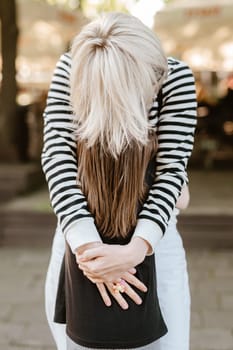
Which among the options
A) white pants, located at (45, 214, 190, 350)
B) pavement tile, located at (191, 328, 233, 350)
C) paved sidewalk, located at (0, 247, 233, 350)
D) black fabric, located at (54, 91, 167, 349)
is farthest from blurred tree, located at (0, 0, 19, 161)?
black fabric, located at (54, 91, 167, 349)

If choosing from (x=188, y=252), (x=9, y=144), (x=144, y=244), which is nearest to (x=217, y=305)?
(x=188, y=252)

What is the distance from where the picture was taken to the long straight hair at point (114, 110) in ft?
5.77

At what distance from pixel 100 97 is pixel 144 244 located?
0.42 metres

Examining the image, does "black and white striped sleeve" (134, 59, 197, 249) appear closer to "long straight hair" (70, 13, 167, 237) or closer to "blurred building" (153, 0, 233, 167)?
"long straight hair" (70, 13, 167, 237)

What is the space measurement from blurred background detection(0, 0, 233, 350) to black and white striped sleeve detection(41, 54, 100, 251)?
2.33 feet

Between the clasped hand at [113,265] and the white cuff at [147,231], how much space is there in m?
0.02

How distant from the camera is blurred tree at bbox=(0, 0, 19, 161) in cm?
763

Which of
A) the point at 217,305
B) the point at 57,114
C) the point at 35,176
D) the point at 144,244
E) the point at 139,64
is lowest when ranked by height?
the point at 217,305

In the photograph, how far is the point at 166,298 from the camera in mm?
2117

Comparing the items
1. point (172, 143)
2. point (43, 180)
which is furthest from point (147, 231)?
point (43, 180)

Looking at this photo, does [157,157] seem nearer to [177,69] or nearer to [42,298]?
[177,69]

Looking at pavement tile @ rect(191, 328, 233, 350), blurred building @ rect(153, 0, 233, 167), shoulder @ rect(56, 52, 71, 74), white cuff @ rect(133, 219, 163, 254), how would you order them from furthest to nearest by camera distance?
blurred building @ rect(153, 0, 233, 167) → pavement tile @ rect(191, 328, 233, 350) → shoulder @ rect(56, 52, 71, 74) → white cuff @ rect(133, 219, 163, 254)

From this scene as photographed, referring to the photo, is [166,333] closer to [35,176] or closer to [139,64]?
[139,64]

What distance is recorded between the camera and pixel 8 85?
7.79 meters
